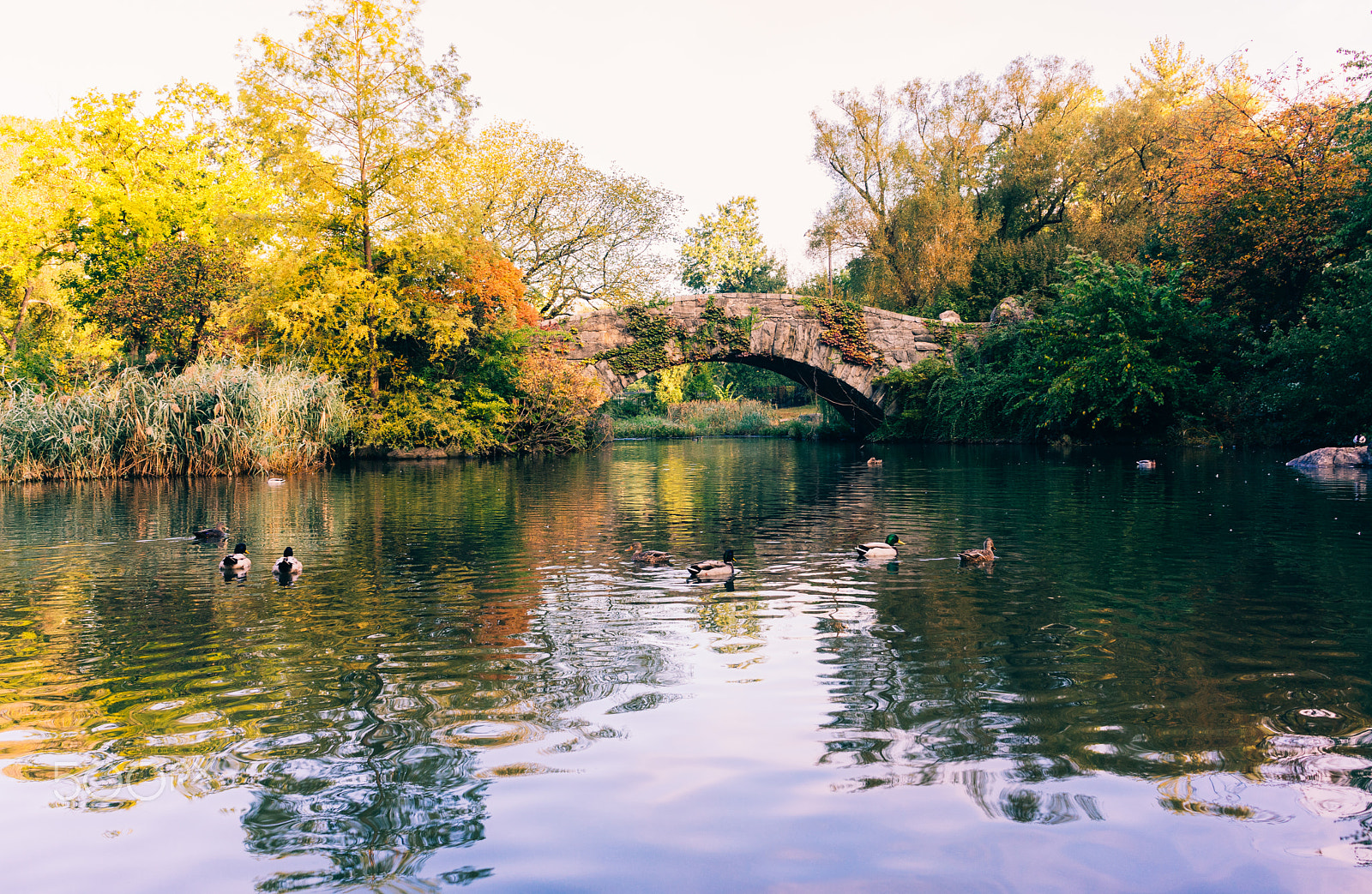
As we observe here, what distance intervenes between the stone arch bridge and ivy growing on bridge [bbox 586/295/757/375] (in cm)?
3

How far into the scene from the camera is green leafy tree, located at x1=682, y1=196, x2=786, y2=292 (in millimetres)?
73312

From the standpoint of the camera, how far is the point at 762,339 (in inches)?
1297

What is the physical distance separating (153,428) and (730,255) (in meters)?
58.1

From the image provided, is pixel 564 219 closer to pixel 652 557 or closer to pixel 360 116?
pixel 360 116

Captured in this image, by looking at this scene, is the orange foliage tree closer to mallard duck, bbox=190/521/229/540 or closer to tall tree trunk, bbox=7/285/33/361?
mallard duck, bbox=190/521/229/540

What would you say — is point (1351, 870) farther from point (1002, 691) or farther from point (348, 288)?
point (348, 288)

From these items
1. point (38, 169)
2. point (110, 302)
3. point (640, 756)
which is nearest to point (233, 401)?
point (110, 302)

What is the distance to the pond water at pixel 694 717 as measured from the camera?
3389 millimetres

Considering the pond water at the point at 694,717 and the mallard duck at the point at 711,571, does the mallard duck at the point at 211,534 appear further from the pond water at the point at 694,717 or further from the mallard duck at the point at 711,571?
the mallard duck at the point at 711,571

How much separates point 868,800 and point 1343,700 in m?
2.91

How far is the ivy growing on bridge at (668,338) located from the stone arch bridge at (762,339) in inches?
1.2

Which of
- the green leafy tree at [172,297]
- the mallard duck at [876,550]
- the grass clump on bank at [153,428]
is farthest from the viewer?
the green leafy tree at [172,297]

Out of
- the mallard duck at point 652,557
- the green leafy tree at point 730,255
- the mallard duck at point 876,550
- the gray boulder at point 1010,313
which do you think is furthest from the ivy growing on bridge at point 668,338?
the green leafy tree at point 730,255

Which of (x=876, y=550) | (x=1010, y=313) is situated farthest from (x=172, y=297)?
(x=1010, y=313)
